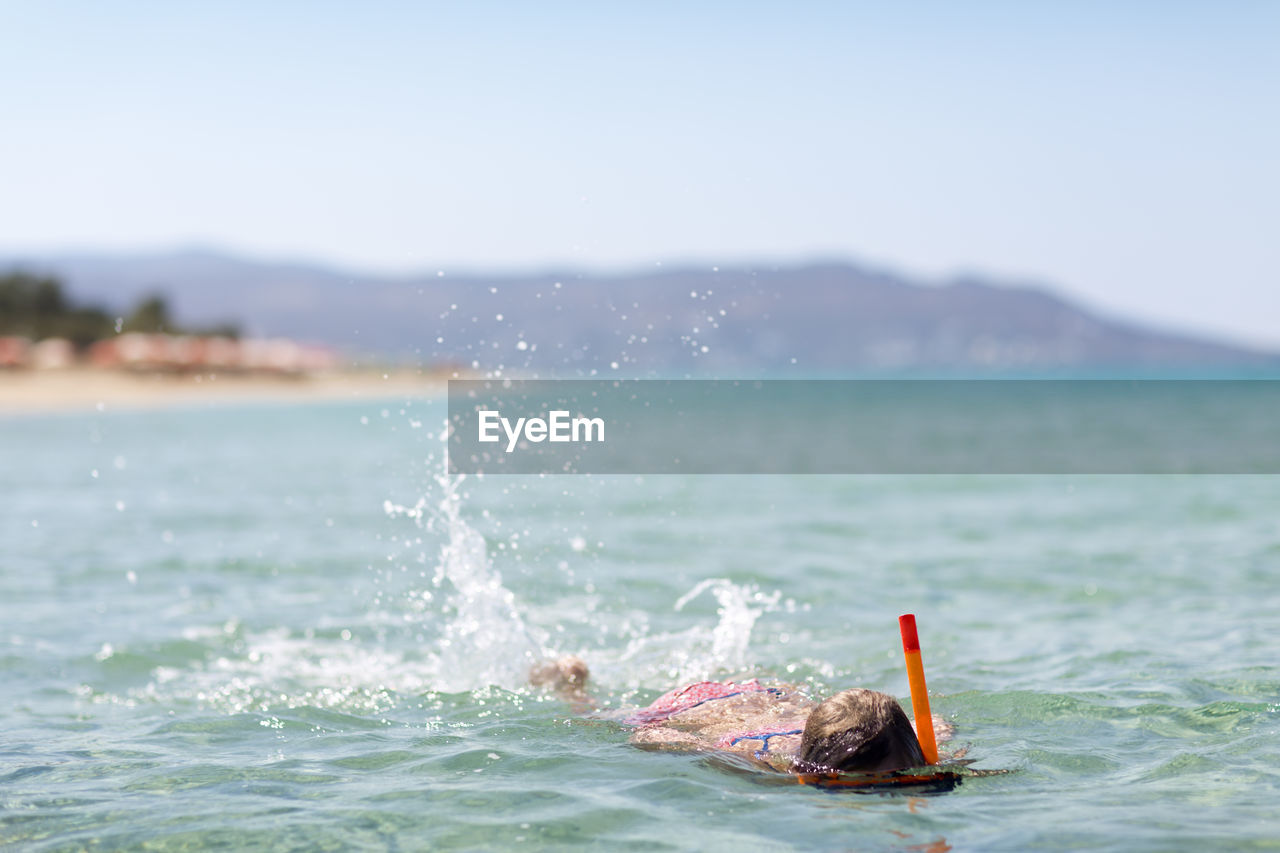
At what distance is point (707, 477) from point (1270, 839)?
2691 cm

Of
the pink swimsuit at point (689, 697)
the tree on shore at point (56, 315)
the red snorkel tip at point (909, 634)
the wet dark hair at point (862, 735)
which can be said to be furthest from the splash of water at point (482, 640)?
the tree on shore at point (56, 315)

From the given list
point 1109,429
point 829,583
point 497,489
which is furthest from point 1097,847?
point 1109,429

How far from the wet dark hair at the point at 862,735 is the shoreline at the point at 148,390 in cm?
4155

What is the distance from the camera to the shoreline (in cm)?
7312

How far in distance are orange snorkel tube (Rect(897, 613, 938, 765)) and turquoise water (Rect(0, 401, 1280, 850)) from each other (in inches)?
11.9

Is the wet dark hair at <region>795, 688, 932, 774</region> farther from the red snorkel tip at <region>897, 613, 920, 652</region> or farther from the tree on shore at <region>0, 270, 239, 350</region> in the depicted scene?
the tree on shore at <region>0, 270, 239, 350</region>

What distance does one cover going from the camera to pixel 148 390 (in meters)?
89.0

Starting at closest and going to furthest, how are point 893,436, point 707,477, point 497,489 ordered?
point 497,489 < point 707,477 < point 893,436

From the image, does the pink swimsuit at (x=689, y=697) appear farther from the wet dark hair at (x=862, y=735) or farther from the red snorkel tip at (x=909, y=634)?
the red snorkel tip at (x=909, y=634)

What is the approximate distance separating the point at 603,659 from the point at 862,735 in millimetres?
5007

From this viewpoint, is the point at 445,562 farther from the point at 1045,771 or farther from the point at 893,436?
the point at 893,436

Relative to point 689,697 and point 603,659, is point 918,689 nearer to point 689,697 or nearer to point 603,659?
point 689,697

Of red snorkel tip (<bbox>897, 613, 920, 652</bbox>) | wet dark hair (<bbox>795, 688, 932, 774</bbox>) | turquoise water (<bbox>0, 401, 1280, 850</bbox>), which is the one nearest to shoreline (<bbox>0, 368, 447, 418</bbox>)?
turquoise water (<bbox>0, 401, 1280, 850</bbox>)

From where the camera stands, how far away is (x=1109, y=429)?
5672 centimetres
